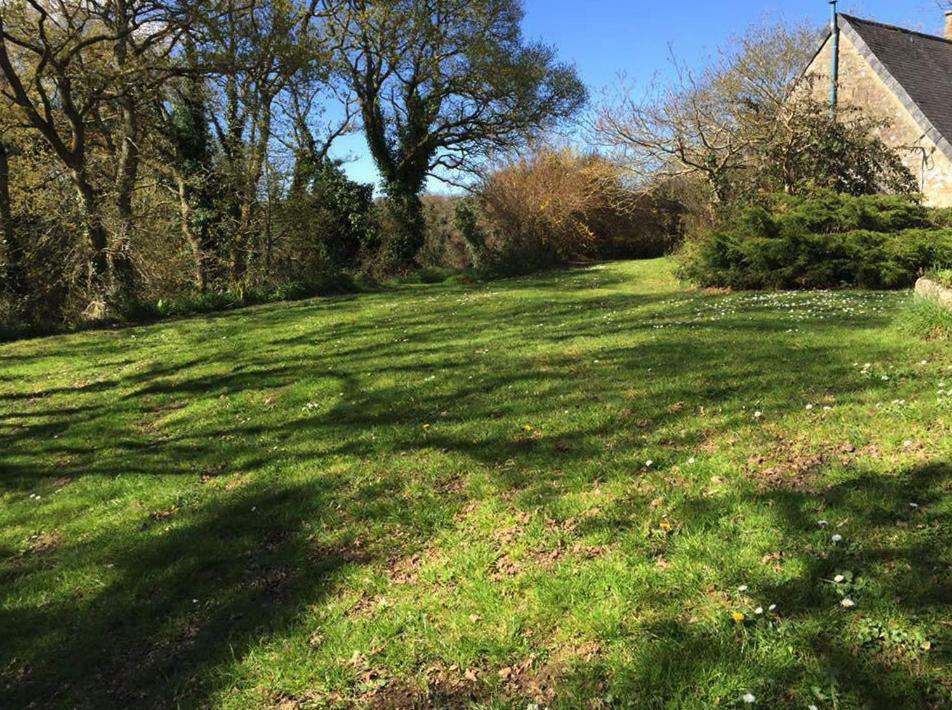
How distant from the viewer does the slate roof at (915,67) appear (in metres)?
18.5

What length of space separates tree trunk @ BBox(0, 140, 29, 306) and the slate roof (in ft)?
82.6

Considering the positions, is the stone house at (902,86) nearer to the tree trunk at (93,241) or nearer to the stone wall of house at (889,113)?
the stone wall of house at (889,113)

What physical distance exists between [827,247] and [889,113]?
372 inches

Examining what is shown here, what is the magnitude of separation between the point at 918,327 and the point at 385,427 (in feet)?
20.1

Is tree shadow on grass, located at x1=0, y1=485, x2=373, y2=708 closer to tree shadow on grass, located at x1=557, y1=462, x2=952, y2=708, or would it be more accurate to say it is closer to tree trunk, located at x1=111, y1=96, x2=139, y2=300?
tree shadow on grass, located at x1=557, y1=462, x2=952, y2=708

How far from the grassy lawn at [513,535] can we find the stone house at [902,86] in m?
13.9

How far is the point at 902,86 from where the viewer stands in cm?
1900

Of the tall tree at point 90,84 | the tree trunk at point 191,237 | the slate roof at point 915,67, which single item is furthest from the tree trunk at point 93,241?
the slate roof at point 915,67

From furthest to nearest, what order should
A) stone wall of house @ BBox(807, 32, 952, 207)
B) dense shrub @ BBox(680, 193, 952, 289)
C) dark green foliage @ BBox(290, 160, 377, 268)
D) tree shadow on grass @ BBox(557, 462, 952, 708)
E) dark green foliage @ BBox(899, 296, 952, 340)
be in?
dark green foliage @ BBox(290, 160, 377, 268)
stone wall of house @ BBox(807, 32, 952, 207)
dense shrub @ BBox(680, 193, 952, 289)
dark green foliage @ BBox(899, 296, 952, 340)
tree shadow on grass @ BBox(557, 462, 952, 708)

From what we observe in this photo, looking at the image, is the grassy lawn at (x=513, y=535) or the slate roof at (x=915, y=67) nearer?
the grassy lawn at (x=513, y=535)

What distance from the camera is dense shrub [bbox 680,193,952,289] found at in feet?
41.3

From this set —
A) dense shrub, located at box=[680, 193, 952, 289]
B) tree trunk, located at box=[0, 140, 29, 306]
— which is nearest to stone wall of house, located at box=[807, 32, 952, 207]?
dense shrub, located at box=[680, 193, 952, 289]

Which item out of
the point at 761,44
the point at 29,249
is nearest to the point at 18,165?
the point at 29,249

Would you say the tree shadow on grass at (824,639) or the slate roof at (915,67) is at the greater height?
the slate roof at (915,67)
